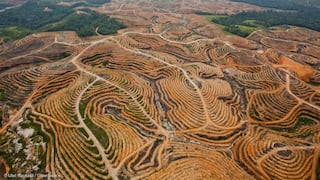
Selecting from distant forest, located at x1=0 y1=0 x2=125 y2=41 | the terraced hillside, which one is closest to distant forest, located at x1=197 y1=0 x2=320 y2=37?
the terraced hillside

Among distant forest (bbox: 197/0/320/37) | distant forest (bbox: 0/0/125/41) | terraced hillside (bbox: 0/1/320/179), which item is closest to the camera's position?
terraced hillside (bbox: 0/1/320/179)

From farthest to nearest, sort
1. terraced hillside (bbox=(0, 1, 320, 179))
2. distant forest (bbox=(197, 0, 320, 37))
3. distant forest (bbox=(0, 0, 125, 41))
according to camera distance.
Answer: distant forest (bbox=(197, 0, 320, 37)) → distant forest (bbox=(0, 0, 125, 41)) → terraced hillside (bbox=(0, 1, 320, 179))

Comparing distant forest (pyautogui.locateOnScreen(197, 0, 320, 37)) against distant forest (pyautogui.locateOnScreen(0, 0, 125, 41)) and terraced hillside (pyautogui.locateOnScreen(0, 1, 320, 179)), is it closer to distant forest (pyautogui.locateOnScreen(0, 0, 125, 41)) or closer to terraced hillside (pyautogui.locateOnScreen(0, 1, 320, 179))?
terraced hillside (pyautogui.locateOnScreen(0, 1, 320, 179))

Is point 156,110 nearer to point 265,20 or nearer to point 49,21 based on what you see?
point 49,21

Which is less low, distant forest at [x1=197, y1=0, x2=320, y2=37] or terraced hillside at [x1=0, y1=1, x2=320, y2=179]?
distant forest at [x1=197, y1=0, x2=320, y2=37]

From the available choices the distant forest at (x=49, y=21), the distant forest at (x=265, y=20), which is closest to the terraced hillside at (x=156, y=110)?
the distant forest at (x=49, y=21)
